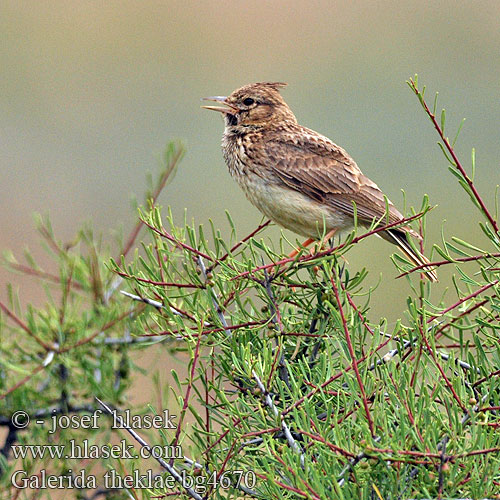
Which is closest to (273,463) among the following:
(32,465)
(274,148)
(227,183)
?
(32,465)

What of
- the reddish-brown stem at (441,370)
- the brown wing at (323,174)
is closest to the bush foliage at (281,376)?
the reddish-brown stem at (441,370)

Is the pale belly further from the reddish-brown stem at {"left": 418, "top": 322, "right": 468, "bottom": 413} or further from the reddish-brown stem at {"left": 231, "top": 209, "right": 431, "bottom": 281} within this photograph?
the reddish-brown stem at {"left": 418, "top": 322, "right": 468, "bottom": 413}

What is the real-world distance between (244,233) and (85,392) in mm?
7855

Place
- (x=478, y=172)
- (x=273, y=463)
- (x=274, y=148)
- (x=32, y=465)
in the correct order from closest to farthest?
(x=273, y=463)
(x=32, y=465)
(x=274, y=148)
(x=478, y=172)

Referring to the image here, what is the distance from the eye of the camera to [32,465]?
263cm

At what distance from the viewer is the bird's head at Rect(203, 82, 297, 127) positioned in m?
4.57

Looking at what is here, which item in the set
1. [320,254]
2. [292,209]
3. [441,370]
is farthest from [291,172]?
[441,370]

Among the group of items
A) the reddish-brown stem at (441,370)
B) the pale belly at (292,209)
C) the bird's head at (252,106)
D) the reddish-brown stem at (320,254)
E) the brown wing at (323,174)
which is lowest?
the reddish-brown stem at (441,370)

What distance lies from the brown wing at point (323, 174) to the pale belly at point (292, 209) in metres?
0.06

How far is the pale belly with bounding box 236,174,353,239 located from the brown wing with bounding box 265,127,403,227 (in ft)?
0.20

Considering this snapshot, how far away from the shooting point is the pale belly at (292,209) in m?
3.85

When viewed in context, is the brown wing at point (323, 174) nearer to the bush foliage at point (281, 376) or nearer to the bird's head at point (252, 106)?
the bird's head at point (252, 106)

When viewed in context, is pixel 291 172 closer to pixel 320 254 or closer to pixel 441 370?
pixel 320 254

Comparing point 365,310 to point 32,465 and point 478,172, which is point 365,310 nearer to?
point 32,465
